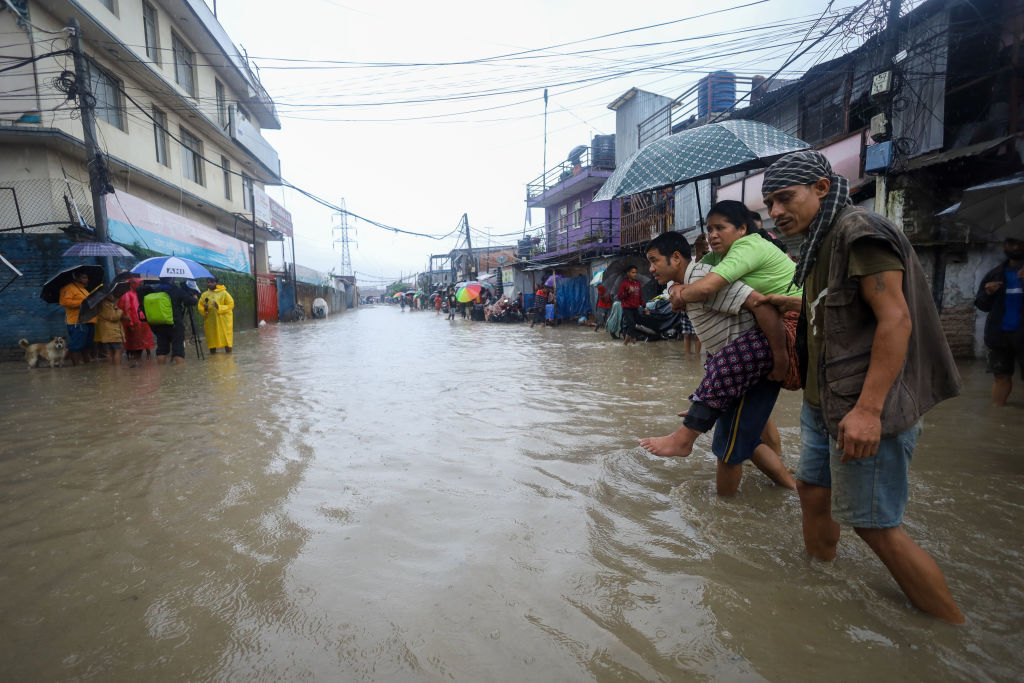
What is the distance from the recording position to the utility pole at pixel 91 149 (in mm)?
9555

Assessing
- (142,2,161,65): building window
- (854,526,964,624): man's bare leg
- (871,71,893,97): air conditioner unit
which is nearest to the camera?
(854,526,964,624): man's bare leg

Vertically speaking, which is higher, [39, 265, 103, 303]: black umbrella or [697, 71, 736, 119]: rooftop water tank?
[697, 71, 736, 119]: rooftop water tank

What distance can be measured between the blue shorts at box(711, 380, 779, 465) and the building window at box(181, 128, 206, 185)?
20.3 metres

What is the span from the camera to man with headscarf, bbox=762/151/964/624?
1572mm

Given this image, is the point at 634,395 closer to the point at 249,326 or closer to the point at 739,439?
the point at 739,439

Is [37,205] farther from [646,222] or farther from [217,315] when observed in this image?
[646,222]

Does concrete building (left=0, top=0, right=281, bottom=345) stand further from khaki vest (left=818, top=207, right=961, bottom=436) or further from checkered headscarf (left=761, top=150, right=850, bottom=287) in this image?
khaki vest (left=818, top=207, right=961, bottom=436)

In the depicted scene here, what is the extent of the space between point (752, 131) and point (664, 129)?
13418 millimetres

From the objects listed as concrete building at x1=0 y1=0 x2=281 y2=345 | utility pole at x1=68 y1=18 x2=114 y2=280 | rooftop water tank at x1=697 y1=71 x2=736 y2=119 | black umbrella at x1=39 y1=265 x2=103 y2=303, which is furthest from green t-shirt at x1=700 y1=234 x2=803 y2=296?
rooftop water tank at x1=697 y1=71 x2=736 y2=119

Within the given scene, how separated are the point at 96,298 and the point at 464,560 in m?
9.88

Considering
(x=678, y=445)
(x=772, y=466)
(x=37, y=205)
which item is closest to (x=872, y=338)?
(x=678, y=445)

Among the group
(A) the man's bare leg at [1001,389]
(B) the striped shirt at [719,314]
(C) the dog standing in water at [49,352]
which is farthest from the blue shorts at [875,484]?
(C) the dog standing in water at [49,352]

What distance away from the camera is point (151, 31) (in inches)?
627

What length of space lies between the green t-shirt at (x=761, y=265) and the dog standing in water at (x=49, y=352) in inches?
444
